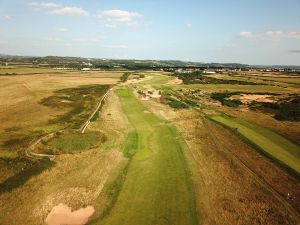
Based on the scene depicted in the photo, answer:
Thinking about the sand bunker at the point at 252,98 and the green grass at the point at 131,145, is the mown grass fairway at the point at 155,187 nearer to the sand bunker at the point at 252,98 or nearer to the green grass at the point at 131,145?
the green grass at the point at 131,145

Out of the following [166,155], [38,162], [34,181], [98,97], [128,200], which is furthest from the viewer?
[98,97]

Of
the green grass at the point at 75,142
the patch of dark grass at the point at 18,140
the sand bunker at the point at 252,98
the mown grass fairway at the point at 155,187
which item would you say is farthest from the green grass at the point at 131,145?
the sand bunker at the point at 252,98

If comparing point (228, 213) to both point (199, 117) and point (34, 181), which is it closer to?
point (34, 181)

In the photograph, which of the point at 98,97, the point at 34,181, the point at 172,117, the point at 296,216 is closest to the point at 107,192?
the point at 34,181

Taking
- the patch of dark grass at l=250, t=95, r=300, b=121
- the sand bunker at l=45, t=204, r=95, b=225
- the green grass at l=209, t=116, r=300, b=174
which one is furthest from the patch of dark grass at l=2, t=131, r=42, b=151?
the patch of dark grass at l=250, t=95, r=300, b=121

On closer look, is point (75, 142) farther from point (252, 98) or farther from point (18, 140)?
point (252, 98)

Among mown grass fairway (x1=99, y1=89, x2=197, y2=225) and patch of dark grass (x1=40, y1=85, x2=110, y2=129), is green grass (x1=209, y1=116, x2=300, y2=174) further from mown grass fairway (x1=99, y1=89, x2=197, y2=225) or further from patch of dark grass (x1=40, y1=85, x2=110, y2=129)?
patch of dark grass (x1=40, y1=85, x2=110, y2=129)

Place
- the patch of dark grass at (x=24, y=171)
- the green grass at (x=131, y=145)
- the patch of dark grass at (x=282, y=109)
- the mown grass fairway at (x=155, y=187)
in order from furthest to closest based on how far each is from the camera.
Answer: the patch of dark grass at (x=282, y=109), the green grass at (x=131, y=145), the patch of dark grass at (x=24, y=171), the mown grass fairway at (x=155, y=187)
